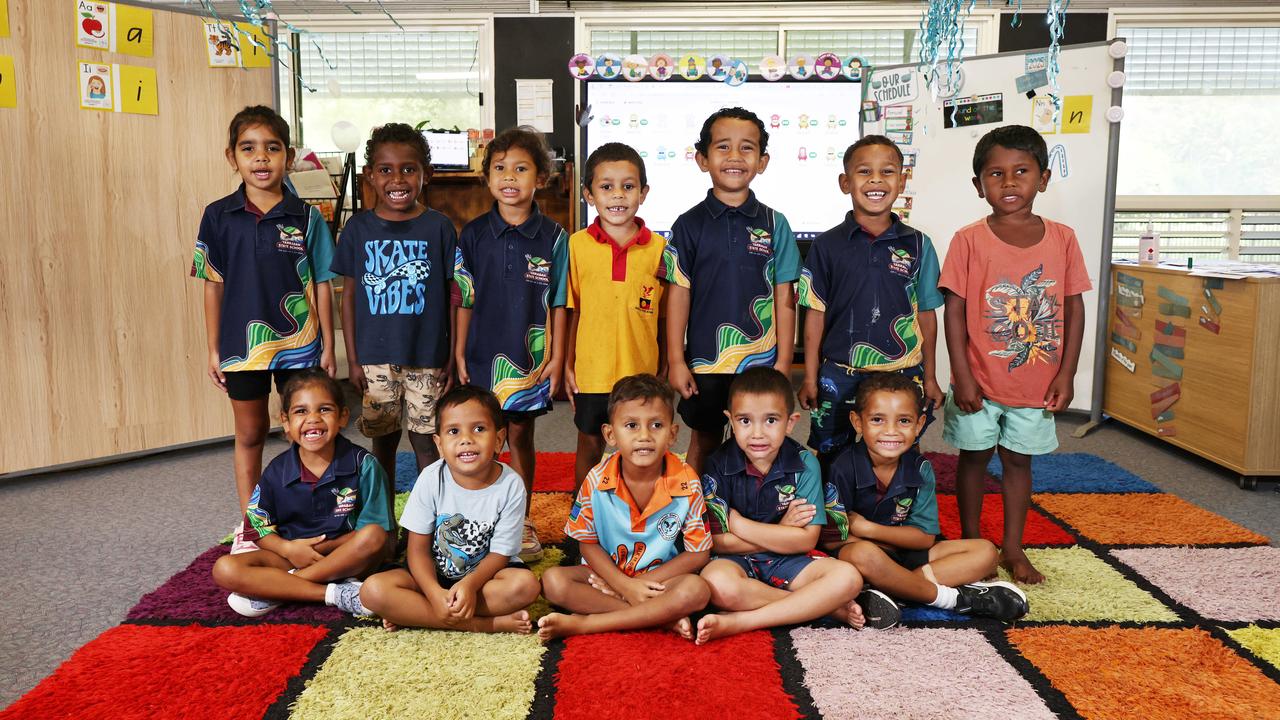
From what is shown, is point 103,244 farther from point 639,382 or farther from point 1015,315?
point 1015,315

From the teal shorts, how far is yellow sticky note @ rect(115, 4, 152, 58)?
9.30 ft

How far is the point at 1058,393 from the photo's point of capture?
2.01m

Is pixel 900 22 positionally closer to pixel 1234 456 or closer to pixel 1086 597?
pixel 1234 456

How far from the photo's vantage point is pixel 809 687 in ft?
4.97

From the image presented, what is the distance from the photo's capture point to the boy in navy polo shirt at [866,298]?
2059 millimetres

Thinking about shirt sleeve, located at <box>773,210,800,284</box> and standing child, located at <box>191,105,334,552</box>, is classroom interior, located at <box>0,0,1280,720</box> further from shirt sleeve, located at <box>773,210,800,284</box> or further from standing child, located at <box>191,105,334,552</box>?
shirt sleeve, located at <box>773,210,800,284</box>

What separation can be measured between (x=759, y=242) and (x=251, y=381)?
4.22 ft

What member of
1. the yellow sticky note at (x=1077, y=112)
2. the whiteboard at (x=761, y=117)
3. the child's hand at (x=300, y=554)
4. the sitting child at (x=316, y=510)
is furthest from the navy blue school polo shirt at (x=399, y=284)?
the yellow sticky note at (x=1077, y=112)

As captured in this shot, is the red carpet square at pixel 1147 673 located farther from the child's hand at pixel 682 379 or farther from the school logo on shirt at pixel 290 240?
the school logo on shirt at pixel 290 240

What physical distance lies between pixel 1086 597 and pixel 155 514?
2.46 m

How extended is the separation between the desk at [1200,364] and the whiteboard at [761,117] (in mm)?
1332

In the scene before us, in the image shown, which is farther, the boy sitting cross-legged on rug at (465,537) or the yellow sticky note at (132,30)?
the yellow sticky note at (132,30)

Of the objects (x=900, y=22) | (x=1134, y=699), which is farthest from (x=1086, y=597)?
(x=900, y=22)

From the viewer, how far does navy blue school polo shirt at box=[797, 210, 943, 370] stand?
81.0 inches
